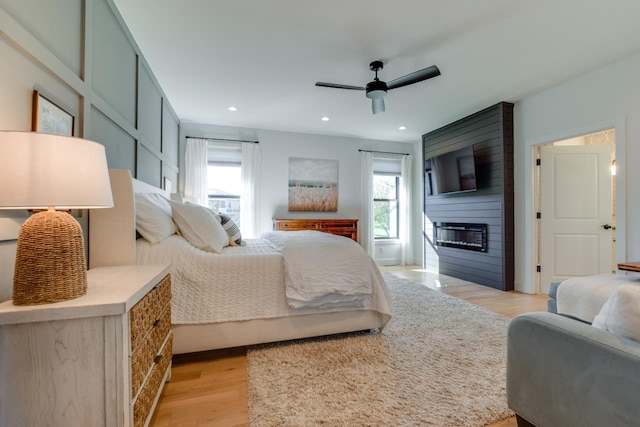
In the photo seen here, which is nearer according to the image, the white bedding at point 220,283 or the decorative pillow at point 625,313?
the decorative pillow at point 625,313

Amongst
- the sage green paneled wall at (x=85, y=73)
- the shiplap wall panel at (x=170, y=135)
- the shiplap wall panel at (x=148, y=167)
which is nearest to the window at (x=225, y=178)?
the shiplap wall panel at (x=170, y=135)

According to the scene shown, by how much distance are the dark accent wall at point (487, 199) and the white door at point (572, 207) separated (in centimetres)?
38

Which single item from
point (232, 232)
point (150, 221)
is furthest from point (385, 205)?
point (150, 221)

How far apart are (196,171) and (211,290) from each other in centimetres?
330

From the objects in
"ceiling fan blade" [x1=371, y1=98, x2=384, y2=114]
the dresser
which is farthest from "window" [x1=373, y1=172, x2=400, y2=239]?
the dresser

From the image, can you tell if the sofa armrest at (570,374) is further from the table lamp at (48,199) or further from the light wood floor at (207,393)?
the table lamp at (48,199)

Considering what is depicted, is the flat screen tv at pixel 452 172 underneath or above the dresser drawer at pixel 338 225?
above

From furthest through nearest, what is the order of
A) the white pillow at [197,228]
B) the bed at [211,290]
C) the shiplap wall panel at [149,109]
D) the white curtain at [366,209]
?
the white curtain at [366,209]
the shiplap wall panel at [149,109]
the white pillow at [197,228]
the bed at [211,290]

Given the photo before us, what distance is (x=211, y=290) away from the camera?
1.88 metres

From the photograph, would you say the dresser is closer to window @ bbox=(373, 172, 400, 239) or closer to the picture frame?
the picture frame

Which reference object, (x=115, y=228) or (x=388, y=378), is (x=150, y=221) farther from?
(x=388, y=378)

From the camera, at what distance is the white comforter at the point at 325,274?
6.58 feet

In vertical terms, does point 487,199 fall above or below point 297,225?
above

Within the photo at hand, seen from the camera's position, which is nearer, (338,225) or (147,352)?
(147,352)
